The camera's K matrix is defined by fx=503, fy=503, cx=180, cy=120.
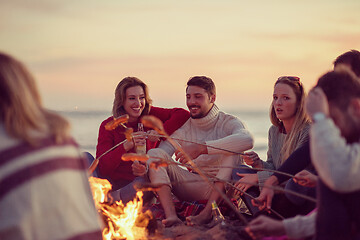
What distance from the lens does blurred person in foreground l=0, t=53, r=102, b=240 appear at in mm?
2061

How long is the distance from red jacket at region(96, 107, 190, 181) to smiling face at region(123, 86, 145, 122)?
0.15m

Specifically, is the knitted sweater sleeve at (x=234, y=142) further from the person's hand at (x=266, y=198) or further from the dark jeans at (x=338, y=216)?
the dark jeans at (x=338, y=216)

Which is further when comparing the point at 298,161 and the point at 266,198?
the point at 266,198

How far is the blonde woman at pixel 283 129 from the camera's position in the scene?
4672 millimetres

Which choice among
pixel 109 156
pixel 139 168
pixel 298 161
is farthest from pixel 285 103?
pixel 109 156

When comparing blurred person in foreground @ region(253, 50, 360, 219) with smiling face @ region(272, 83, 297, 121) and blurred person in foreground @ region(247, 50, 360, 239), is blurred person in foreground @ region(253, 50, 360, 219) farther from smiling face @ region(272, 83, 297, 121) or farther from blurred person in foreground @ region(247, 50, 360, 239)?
blurred person in foreground @ region(247, 50, 360, 239)

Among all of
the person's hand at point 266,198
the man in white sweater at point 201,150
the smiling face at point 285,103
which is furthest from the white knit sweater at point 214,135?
the person's hand at point 266,198

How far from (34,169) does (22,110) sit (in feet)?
0.84

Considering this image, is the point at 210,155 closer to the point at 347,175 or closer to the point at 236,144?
the point at 236,144

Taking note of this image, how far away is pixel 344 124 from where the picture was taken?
2328 mm

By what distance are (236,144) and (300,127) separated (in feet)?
2.71

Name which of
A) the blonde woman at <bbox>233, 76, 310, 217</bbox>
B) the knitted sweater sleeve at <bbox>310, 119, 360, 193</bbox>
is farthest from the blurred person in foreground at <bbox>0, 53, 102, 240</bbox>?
the blonde woman at <bbox>233, 76, 310, 217</bbox>

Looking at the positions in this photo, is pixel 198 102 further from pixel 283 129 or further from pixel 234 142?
pixel 283 129

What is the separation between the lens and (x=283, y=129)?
5.09 meters
